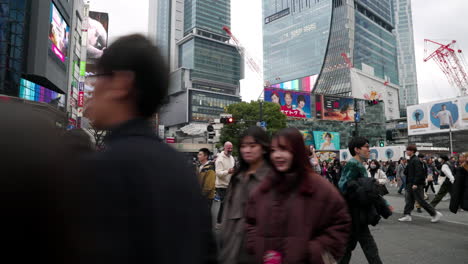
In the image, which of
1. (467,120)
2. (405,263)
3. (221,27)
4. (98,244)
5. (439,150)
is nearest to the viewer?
(98,244)

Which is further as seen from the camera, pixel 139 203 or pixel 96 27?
pixel 96 27

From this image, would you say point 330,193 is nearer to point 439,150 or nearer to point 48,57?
point 48,57

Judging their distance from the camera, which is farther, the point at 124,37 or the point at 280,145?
the point at 280,145

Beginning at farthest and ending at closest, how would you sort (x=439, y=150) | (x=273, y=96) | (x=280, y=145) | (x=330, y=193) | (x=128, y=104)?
(x=273, y=96) < (x=439, y=150) < (x=280, y=145) < (x=330, y=193) < (x=128, y=104)

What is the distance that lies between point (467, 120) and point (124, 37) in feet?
185

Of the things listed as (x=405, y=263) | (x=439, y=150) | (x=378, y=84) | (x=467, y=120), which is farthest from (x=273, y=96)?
(x=378, y=84)

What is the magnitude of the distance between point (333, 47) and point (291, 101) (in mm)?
57934

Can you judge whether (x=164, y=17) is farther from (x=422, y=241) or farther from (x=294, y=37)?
(x=422, y=241)

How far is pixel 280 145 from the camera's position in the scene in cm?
232

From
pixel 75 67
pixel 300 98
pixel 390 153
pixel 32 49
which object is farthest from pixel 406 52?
pixel 32 49

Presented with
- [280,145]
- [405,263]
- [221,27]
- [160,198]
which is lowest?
[405,263]

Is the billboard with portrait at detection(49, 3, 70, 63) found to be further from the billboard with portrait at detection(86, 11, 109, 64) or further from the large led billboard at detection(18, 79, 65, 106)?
the billboard with portrait at detection(86, 11, 109, 64)

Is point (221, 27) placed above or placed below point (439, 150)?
above

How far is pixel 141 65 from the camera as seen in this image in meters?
1.25
